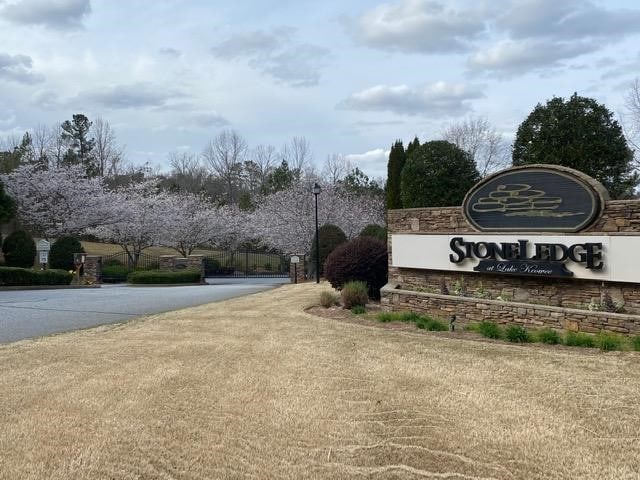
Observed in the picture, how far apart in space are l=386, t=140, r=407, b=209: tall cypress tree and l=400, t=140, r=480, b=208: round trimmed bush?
8.25m

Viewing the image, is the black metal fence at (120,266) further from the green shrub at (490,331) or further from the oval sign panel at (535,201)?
the green shrub at (490,331)

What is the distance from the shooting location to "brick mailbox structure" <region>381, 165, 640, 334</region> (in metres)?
8.12

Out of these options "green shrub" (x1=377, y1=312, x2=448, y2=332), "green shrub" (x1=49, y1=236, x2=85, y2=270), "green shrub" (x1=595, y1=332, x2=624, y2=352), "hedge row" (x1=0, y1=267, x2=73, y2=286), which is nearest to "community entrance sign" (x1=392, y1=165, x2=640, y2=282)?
"green shrub" (x1=595, y1=332, x2=624, y2=352)

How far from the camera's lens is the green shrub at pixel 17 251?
27453 millimetres

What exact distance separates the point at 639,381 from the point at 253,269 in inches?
1247

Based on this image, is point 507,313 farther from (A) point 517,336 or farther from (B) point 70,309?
(B) point 70,309

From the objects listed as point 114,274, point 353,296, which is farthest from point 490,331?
point 114,274

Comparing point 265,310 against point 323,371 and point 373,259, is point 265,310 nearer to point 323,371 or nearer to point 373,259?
point 373,259

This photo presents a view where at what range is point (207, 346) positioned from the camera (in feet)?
25.6

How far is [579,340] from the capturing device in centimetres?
722

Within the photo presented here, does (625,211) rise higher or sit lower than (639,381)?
higher

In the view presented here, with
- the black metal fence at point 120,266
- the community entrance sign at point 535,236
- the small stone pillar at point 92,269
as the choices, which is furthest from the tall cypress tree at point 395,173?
the black metal fence at point 120,266

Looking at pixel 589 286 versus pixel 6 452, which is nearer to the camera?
pixel 6 452

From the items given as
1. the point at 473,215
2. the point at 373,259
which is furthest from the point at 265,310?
the point at 473,215
